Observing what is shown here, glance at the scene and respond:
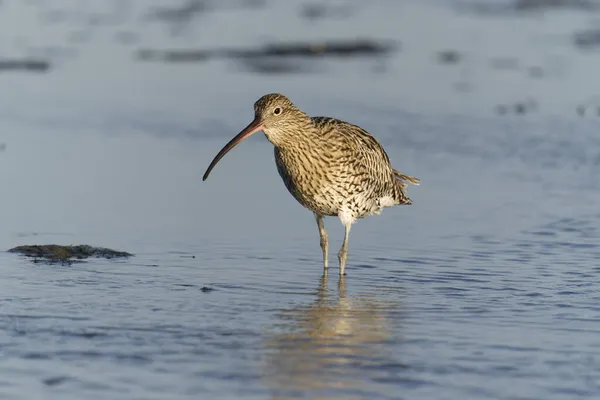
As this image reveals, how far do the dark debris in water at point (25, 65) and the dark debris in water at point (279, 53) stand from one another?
155cm

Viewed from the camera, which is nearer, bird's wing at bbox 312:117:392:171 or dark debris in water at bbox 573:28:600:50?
bird's wing at bbox 312:117:392:171

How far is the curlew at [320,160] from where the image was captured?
380 inches

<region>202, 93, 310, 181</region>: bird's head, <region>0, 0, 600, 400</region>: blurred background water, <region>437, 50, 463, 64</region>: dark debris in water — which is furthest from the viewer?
<region>437, 50, 463, 64</region>: dark debris in water

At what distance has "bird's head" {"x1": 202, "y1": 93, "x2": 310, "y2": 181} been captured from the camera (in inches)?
379

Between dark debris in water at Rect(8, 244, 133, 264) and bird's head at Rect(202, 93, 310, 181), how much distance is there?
118 centimetres

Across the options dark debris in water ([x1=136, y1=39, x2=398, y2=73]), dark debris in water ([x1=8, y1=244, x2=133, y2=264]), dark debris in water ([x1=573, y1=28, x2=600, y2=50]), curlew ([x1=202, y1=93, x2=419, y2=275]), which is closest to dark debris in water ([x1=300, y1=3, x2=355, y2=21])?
dark debris in water ([x1=136, y1=39, x2=398, y2=73])

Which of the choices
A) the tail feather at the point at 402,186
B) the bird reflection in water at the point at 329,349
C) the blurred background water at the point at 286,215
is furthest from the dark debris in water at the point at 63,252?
the tail feather at the point at 402,186

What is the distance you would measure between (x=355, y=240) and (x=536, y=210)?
5.79ft

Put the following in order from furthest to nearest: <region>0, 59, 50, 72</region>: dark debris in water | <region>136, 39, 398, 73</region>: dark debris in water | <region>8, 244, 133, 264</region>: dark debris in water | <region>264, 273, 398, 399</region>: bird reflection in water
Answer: <region>136, 39, 398, 73</region>: dark debris in water < <region>0, 59, 50, 72</region>: dark debris in water < <region>8, 244, 133, 264</region>: dark debris in water < <region>264, 273, 398, 399</region>: bird reflection in water

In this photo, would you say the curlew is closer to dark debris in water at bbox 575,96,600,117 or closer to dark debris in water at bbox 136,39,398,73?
dark debris in water at bbox 575,96,600,117

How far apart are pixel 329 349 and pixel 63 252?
285 centimetres

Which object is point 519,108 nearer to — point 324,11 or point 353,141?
point 353,141

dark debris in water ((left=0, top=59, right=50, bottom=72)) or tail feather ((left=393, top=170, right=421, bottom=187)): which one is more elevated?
A: dark debris in water ((left=0, top=59, right=50, bottom=72))

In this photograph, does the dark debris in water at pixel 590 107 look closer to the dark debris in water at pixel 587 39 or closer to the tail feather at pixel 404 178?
the dark debris in water at pixel 587 39
